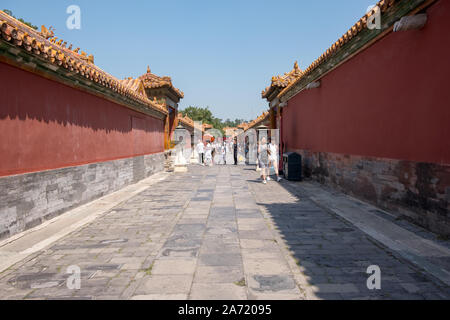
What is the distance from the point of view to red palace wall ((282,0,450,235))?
4570 mm

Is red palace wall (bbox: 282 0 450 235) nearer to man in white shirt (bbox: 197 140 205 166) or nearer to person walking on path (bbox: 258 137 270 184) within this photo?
person walking on path (bbox: 258 137 270 184)

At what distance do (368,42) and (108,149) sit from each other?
7.45 meters

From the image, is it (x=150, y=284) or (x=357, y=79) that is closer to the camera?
(x=150, y=284)

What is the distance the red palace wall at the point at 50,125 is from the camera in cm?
496

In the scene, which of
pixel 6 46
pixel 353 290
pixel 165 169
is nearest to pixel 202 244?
pixel 353 290

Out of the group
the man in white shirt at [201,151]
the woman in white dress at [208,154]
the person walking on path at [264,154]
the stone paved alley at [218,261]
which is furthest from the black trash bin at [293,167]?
the man in white shirt at [201,151]

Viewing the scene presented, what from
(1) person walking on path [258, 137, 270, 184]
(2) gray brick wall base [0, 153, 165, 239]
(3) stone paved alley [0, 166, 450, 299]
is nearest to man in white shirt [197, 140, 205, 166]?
(1) person walking on path [258, 137, 270, 184]

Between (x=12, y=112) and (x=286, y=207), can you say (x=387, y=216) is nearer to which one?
(x=286, y=207)

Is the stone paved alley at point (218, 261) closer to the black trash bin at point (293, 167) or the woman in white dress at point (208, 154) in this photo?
the black trash bin at point (293, 167)

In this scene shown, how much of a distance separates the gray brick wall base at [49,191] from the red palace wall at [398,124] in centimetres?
650

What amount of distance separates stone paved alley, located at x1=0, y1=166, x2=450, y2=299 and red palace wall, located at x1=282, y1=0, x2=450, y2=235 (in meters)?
1.22

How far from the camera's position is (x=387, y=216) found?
571 centimetres

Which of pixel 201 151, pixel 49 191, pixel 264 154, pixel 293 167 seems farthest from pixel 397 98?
pixel 201 151

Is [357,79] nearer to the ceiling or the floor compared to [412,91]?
nearer to the ceiling
